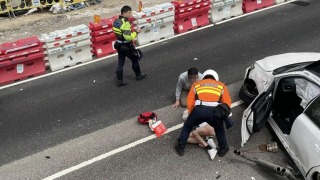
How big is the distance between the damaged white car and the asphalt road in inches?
26.8

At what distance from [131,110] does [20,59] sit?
4002mm

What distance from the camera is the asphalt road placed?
7.25 meters

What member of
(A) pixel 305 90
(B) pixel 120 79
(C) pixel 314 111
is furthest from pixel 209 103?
(B) pixel 120 79

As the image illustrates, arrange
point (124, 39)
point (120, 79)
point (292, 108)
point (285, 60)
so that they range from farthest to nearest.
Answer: point (120, 79) → point (124, 39) → point (285, 60) → point (292, 108)

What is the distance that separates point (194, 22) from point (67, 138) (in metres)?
7.17

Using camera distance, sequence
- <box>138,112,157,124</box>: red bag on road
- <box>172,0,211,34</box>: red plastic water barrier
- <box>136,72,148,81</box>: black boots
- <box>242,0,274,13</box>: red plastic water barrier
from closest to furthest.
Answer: <box>138,112,157,124</box>: red bag on road → <box>136,72,148,81</box>: black boots → <box>172,0,211,34</box>: red plastic water barrier → <box>242,0,274,13</box>: red plastic water barrier

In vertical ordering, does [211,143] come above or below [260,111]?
below

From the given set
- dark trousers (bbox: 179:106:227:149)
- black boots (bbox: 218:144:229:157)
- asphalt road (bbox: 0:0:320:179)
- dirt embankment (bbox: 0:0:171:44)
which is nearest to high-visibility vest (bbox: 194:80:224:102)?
dark trousers (bbox: 179:106:227:149)

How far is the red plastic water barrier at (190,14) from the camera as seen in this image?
12953 mm

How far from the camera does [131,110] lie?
9070mm

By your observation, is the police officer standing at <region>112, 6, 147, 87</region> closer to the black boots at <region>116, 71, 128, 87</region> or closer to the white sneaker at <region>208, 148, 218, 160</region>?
the black boots at <region>116, 71, 128, 87</region>

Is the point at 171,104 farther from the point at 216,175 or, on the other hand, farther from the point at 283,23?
the point at 283,23

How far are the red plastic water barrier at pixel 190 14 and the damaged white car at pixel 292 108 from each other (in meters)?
5.37

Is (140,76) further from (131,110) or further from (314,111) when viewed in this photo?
(314,111)
